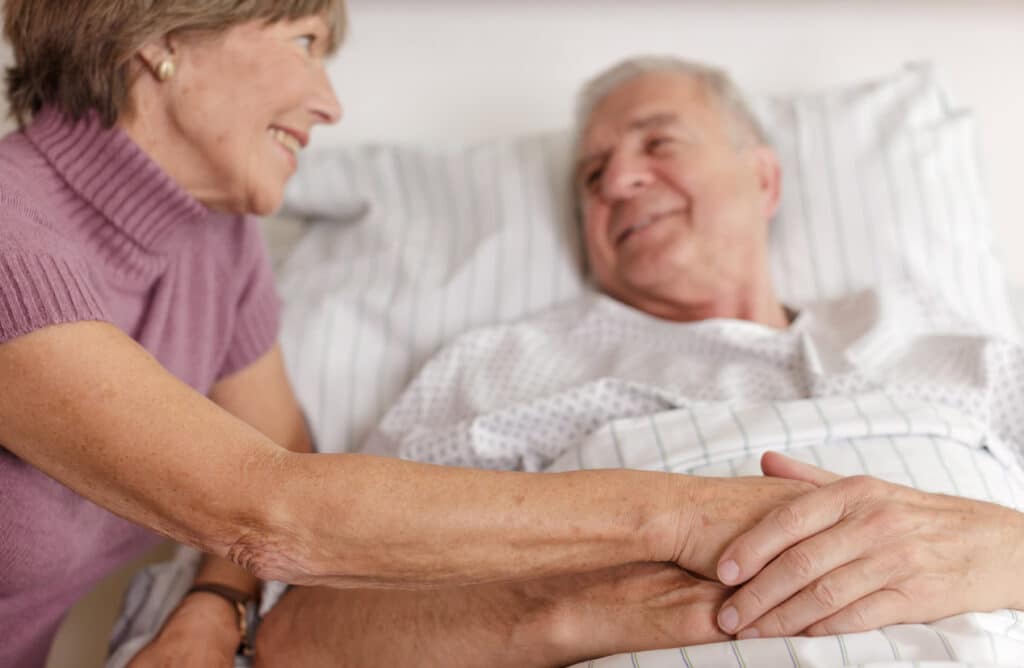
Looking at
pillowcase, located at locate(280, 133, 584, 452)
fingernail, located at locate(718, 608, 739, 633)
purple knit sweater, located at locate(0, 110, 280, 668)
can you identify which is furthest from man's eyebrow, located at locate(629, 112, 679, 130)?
fingernail, located at locate(718, 608, 739, 633)

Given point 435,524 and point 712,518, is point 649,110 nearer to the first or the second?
point 712,518

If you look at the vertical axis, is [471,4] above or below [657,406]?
above

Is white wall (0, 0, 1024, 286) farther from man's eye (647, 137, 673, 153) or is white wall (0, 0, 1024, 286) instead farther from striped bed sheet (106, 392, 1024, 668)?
striped bed sheet (106, 392, 1024, 668)

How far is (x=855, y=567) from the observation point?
0.97 m

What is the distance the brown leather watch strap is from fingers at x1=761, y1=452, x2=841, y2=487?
0.67m

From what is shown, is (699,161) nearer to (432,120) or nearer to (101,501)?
(432,120)

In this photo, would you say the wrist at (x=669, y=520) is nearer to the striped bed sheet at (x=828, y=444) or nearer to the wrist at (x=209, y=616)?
the striped bed sheet at (x=828, y=444)

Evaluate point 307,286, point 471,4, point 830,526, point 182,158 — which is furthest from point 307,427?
point 471,4

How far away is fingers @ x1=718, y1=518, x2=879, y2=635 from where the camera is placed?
38.0 inches

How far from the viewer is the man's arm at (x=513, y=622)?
1.04 metres

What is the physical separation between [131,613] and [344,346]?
0.50 m

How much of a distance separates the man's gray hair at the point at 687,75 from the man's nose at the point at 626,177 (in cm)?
14

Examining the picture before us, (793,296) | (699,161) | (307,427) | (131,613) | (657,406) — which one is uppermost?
(699,161)

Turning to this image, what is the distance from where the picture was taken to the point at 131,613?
1395mm
